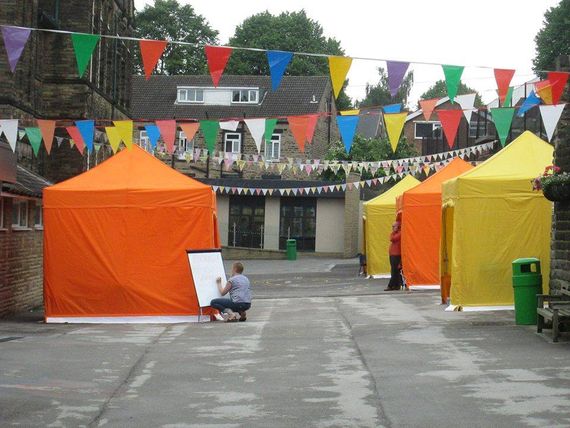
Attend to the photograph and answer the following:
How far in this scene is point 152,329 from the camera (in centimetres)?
1571

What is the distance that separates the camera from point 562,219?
14750mm

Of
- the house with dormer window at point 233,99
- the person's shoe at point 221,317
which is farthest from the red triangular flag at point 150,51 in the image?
the house with dormer window at point 233,99

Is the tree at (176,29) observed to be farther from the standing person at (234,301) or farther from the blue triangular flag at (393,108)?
the standing person at (234,301)

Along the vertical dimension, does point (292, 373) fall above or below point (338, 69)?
below

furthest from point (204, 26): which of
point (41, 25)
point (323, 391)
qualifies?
point (323, 391)

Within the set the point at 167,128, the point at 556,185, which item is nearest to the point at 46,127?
the point at 167,128

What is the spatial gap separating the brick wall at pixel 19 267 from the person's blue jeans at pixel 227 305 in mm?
4254

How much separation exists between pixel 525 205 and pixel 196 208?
5.86 m

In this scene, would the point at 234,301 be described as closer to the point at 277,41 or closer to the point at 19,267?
the point at 19,267

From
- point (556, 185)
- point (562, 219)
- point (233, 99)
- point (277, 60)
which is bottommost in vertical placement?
point (562, 219)

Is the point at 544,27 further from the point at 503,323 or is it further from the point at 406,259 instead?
the point at 503,323

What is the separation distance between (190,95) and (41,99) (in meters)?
30.9

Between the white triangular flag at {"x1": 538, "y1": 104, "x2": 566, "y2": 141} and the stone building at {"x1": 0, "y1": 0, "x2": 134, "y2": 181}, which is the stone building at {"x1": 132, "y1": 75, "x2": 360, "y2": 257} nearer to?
the stone building at {"x1": 0, "y1": 0, "x2": 134, "y2": 181}

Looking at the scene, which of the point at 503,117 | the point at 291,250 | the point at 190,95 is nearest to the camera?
the point at 503,117
